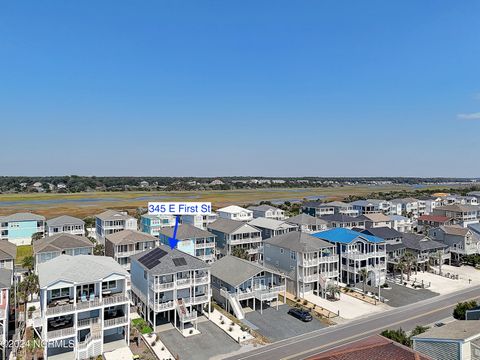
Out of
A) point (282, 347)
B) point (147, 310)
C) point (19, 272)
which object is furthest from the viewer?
point (19, 272)

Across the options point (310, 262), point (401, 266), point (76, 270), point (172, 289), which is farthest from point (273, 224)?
point (76, 270)

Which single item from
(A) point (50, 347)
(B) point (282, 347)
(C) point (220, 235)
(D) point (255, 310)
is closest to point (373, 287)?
(D) point (255, 310)

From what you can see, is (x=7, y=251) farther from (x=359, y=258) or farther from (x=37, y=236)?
(x=359, y=258)

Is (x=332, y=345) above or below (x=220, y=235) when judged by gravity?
below

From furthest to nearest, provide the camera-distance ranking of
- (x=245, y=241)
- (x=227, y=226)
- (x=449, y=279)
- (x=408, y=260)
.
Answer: (x=227, y=226)
(x=245, y=241)
(x=449, y=279)
(x=408, y=260)

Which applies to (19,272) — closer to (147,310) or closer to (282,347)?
(147,310)
